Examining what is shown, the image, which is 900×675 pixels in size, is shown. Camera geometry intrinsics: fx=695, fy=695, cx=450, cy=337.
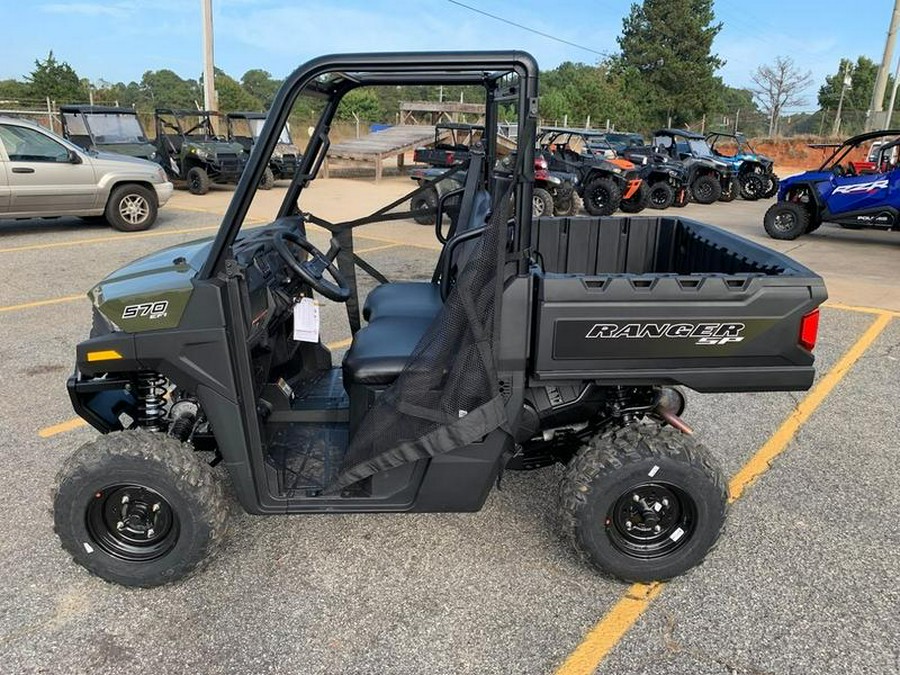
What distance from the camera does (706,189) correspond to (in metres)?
15.6

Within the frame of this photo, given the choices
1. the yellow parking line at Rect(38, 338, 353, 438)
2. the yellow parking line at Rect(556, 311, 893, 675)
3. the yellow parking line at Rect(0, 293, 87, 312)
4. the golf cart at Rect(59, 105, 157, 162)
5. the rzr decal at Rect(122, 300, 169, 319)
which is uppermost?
the golf cart at Rect(59, 105, 157, 162)

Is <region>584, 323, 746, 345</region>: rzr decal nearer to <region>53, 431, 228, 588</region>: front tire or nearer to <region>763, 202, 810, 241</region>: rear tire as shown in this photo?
<region>53, 431, 228, 588</region>: front tire

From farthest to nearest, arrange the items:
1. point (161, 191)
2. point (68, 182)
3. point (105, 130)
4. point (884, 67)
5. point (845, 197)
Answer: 1. point (884, 67)
2. point (105, 130)
3. point (845, 197)
4. point (161, 191)
5. point (68, 182)

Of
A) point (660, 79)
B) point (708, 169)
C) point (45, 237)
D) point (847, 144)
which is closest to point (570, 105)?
point (660, 79)

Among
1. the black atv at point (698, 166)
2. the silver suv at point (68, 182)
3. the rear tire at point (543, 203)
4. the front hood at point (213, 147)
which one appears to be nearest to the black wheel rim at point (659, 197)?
the black atv at point (698, 166)

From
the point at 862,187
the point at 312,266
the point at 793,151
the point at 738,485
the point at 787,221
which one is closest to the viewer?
the point at 312,266

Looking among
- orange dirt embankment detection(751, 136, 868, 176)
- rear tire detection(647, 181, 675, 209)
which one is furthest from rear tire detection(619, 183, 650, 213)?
orange dirt embankment detection(751, 136, 868, 176)

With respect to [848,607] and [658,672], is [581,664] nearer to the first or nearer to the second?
[658,672]

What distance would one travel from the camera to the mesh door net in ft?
7.39

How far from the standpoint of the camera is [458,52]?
221 cm

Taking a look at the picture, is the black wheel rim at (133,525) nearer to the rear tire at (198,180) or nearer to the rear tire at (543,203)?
the rear tire at (543,203)

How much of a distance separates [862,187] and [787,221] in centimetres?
124

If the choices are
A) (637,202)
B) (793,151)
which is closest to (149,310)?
(637,202)

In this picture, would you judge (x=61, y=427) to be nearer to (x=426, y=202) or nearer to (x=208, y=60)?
(x=426, y=202)
